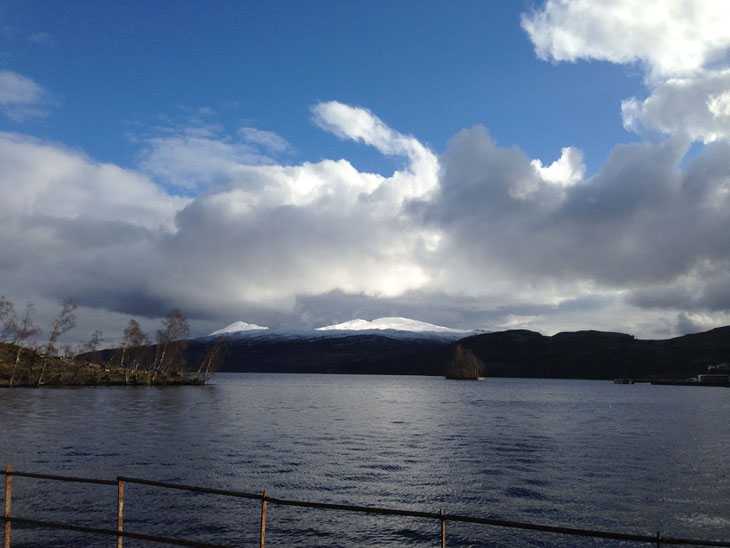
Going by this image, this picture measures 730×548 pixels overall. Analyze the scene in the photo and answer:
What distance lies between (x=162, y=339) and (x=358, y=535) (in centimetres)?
17652

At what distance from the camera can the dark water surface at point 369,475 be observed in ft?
105

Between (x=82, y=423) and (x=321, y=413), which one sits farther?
(x=321, y=413)

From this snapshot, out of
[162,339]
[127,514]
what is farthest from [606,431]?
[162,339]

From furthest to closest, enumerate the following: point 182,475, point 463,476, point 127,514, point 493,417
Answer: point 493,417 < point 463,476 < point 182,475 < point 127,514

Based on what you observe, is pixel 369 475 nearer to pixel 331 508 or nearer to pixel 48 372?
pixel 331 508

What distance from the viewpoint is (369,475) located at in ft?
149

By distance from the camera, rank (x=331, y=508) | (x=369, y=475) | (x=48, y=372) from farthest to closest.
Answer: (x=48, y=372) < (x=369, y=475) < (x=331, y=508)

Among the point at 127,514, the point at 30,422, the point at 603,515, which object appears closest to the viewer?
the point at 127,514

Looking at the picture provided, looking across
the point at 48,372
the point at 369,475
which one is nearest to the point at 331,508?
the point at 369,475

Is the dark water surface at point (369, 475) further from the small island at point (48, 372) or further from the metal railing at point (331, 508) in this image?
the small island at point (48, 372)

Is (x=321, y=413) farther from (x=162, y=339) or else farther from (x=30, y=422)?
(x=162, y=339)

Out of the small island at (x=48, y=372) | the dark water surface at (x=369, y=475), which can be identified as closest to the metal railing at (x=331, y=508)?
the dark water surface at (x=369, y=475)

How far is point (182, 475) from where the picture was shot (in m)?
43.4

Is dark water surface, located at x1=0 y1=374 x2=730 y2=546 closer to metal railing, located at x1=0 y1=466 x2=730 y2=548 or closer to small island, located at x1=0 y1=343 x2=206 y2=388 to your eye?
metal railing, located at x1=0 y1=466 x2=730 y2=548
